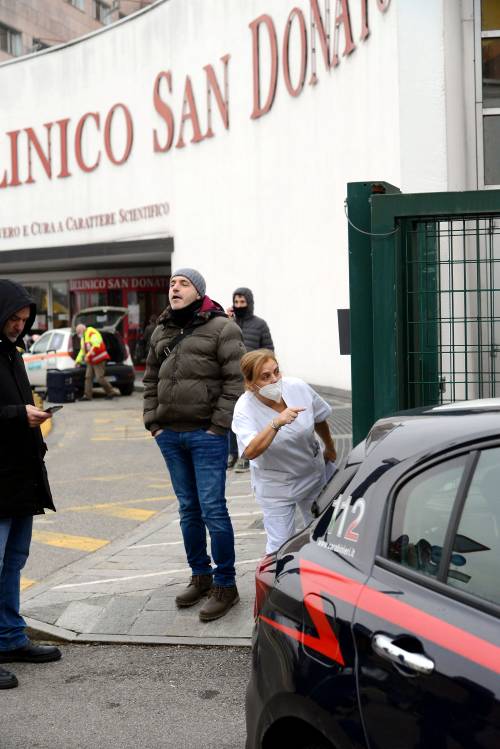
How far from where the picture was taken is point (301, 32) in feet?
64.0

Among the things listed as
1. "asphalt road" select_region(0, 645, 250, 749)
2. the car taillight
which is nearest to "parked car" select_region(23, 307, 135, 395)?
"asphalt road" select_region(0, 645, 250, 749)

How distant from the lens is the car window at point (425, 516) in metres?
2.67

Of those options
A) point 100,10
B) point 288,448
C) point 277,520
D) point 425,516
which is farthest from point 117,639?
point 100,10

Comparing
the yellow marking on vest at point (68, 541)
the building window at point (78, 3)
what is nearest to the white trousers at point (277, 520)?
the yellow marking on vest at point (68, 541)

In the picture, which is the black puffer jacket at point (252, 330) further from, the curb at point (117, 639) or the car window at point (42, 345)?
the car window at point (42, 345)

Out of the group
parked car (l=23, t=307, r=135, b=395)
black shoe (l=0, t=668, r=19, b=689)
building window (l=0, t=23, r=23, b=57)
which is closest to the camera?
black shoe (l=0, t=668, r=19, b=689)

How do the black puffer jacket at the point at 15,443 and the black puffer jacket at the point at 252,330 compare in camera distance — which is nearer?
the black puffer jacket at the point at 15,443

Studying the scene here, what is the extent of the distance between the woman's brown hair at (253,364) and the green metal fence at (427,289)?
0.54 m

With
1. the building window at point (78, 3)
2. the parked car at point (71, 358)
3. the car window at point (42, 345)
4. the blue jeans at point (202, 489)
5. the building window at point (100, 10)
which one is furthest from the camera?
the building window at point (100, 10)

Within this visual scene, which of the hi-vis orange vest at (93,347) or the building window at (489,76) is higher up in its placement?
the building window at (489,76)

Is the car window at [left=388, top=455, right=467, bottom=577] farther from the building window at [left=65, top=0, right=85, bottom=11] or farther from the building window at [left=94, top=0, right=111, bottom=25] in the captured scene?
the building window at [left=94, top=0, right=111, bottom=25]

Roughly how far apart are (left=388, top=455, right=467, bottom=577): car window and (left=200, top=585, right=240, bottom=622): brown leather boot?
10.8 feet

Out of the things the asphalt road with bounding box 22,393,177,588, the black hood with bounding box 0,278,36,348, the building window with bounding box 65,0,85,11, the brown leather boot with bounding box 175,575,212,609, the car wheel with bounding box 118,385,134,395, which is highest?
the building window with bounding box 65,0,85,11

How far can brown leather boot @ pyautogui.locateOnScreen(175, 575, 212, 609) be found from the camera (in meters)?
6.21
